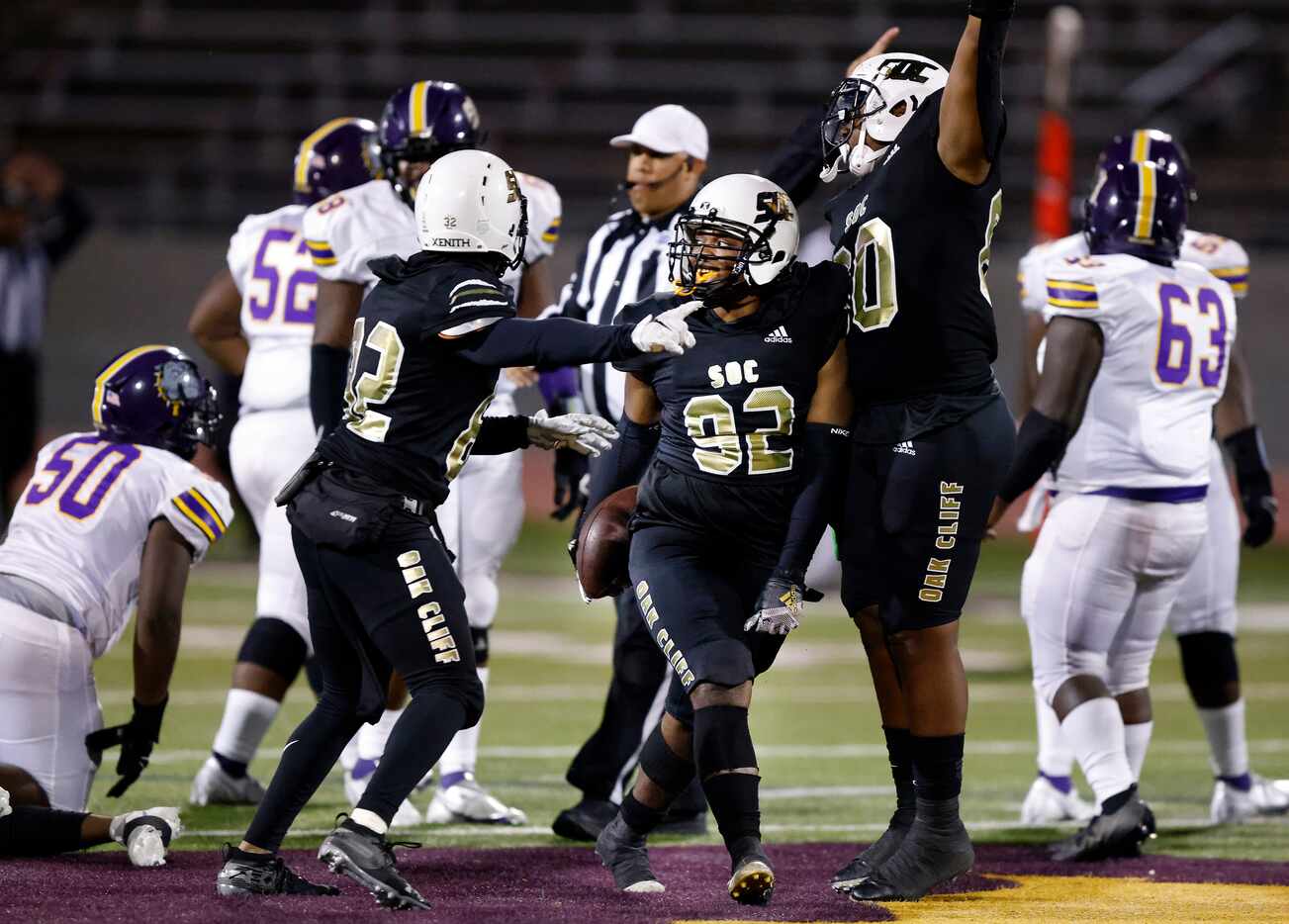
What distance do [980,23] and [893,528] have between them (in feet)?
3.57

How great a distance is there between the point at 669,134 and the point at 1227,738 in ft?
7.89

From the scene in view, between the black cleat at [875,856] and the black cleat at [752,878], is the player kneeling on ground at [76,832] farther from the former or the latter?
the black cleat at [875,856]

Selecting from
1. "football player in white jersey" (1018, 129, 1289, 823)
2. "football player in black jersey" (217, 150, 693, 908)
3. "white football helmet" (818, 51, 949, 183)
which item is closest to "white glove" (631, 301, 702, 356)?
"football player in black jersey" (217, 150, 693, 908)

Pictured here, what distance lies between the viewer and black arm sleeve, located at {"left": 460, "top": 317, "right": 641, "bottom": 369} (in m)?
3.67

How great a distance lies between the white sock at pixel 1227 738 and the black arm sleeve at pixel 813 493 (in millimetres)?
2062

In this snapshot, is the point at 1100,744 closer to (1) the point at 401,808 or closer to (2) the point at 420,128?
(1) the point at 401,808

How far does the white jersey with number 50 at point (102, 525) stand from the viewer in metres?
4.46

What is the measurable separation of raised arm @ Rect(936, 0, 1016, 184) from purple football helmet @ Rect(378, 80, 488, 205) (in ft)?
5.52

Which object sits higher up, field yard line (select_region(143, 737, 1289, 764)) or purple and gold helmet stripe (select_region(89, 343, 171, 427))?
purple and gold helmet stripe (select_region(89, 343, 171, 427))

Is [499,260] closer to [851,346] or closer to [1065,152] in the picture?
[851,346]

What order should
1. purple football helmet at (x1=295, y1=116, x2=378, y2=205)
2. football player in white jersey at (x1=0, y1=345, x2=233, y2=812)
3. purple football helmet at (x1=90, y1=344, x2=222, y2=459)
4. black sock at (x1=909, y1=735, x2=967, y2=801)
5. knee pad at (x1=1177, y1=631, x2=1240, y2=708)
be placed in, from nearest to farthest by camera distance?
black sock at (x1=909, y1=735, x2=967, y2=801) → football player in white jersey at (x1=0, y1=345, x2=233, y2=812) → purple football helmet at (x1=90, y1=344, x2=222, y2=459) → knee pad at (x1=1177, y1=631, x2=1240, y2=708) → purple football helmet at (x1=295, y1=116, x2=378, y2=205)

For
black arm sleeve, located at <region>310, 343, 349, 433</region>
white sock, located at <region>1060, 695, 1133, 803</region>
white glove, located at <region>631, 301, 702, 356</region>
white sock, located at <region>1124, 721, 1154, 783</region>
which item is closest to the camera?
white glove, located at <region>631, 301, 702, 356</region>

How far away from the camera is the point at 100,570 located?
4.49m

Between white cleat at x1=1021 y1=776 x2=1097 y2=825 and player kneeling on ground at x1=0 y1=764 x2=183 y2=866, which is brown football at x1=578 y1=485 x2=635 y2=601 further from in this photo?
white cleat at x1=1021 y1=776 x2=1097 y2=825
